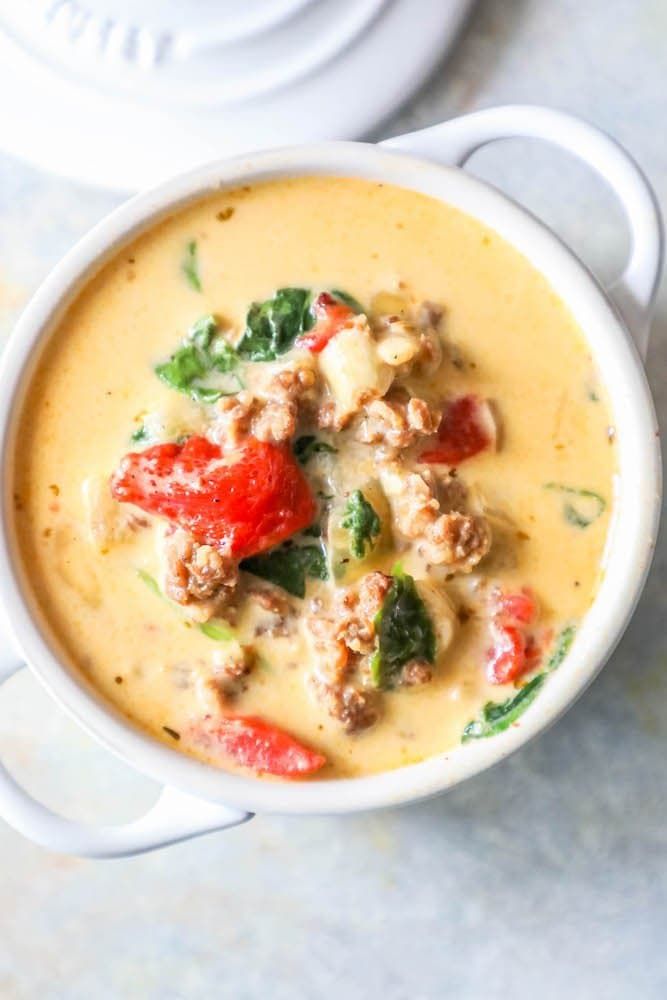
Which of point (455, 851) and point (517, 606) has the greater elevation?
point (517, 606)

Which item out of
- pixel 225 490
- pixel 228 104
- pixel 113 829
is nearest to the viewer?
pixel 225 490

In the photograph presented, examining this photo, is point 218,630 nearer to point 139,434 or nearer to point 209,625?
point 209,625

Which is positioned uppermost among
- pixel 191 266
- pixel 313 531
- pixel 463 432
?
pixel 191 266

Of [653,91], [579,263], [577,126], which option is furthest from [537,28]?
[579,263]

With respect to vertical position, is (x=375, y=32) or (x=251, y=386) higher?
(x=375, y=32)

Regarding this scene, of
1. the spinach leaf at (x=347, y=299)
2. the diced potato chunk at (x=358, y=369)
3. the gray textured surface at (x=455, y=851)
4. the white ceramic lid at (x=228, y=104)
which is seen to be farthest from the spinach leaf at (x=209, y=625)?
the white ceramic lid at (x=228, y=104)

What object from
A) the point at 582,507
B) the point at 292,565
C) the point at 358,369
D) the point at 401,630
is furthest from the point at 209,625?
the point at 582,507

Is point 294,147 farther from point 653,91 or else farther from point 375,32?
point 653,91
